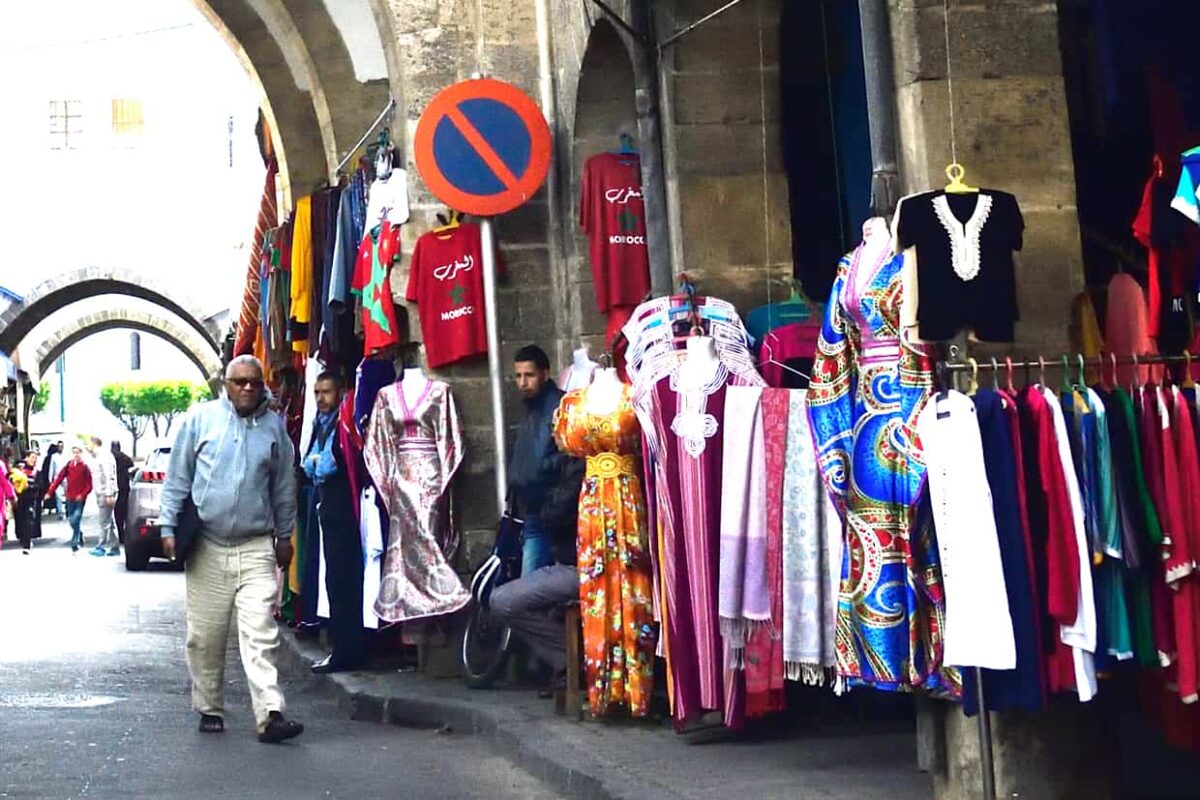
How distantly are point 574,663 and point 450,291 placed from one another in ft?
9.29

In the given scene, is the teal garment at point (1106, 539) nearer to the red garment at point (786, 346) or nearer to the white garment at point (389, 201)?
the red garment at point (786, 346)

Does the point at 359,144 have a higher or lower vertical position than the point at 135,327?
lower

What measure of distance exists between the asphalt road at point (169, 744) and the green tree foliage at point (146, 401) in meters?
65.4

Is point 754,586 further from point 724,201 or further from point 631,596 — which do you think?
point 724,201

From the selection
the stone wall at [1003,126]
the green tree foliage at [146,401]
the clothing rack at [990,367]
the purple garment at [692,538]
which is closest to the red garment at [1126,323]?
the stone wall at [1003,126]

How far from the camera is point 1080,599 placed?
561 centimetres

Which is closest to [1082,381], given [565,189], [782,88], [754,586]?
[754,586]

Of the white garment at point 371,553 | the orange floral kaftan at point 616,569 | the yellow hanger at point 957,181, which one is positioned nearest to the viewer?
the yellow hanger at point 957,181

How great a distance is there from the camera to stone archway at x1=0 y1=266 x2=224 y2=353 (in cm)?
3831

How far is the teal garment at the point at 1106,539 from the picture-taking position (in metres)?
5.65

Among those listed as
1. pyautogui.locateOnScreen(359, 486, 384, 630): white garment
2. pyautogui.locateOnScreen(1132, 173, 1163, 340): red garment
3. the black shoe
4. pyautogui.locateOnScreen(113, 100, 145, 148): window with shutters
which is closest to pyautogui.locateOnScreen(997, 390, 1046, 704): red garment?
pyautogui.locateOnScreen(1132, 173, 1163, 340): red garment

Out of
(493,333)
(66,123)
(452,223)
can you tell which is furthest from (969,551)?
(66,123)

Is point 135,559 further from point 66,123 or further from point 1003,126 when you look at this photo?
point 66,123

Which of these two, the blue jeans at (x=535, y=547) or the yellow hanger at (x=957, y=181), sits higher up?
the yellow hanger at (x=957, y=181)
